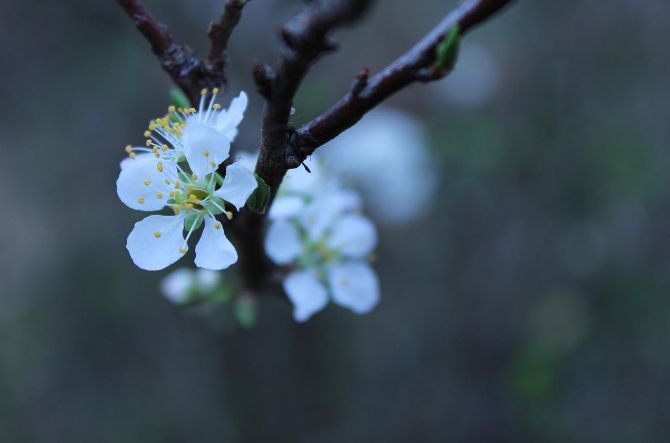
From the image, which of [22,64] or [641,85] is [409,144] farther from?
[22,64]

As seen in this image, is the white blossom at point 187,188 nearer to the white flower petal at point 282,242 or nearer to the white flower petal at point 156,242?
the white flower petal at point 156,242

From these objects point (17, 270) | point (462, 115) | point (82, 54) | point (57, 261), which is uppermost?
point (82, 54)

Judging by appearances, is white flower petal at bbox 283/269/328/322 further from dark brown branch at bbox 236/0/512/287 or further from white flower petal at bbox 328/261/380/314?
dark brown branch at bbox 236/0/512/287

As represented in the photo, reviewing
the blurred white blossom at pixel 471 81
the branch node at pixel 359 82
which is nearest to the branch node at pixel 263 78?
the branch node at pixel 359 82

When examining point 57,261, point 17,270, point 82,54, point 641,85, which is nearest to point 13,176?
point 17,270

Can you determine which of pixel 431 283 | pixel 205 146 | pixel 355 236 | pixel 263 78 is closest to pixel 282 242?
pixel 355 236
